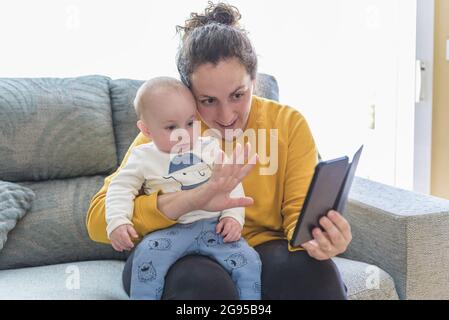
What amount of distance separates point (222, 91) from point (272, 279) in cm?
42

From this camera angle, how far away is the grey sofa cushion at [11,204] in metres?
1.42

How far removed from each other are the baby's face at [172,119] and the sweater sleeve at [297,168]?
0.26 m

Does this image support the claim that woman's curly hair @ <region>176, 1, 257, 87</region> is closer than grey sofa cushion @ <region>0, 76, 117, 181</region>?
Yes

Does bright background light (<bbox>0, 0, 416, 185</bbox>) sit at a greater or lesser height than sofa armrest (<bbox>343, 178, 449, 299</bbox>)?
greater

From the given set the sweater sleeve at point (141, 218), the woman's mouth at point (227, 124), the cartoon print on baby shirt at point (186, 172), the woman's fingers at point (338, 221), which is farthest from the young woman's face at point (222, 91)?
the woman's fingers at point (338, 221)

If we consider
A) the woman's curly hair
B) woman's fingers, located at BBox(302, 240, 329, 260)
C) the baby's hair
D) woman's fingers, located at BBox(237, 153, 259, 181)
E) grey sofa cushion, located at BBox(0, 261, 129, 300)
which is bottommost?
grey sofa cushion, located at BBox(0, 261, 129, 300)

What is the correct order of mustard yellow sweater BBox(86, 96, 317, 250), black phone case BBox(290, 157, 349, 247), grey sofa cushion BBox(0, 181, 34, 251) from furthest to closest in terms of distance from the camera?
grey sofa cushion BBox(0, 181, 34, 251)
mustard yellow sweater BBox(86, 96, 317, 250)
black phone case BBox(290, 157, 349, 247)

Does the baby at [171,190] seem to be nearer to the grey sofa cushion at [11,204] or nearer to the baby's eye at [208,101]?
the baby's eye at [208,101]

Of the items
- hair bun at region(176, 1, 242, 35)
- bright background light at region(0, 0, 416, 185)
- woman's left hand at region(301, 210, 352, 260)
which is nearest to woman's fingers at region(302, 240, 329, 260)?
woman's left hand at region(301, 210, 352, 260)

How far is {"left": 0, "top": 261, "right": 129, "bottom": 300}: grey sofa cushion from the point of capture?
123 centimetres

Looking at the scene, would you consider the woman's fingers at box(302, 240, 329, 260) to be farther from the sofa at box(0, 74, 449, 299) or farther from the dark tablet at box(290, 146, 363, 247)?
the sofa at box(0, 74, 449, 299)

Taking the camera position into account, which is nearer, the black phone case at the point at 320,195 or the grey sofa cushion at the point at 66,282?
the black phone case at the point at 320,195

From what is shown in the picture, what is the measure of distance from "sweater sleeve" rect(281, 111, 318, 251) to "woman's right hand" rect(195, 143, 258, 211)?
0.21 meters
